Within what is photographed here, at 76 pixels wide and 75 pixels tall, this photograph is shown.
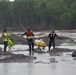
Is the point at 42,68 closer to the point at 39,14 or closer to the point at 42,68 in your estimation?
the point at 42,68

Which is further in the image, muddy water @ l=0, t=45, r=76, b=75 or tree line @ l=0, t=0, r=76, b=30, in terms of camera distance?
tree line @ l=0, t=0, r=76, b=30

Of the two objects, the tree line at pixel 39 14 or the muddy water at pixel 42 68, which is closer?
the muddy water at pixel 42 68

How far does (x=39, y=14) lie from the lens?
108062 mm

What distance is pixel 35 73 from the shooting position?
1345 centimetres

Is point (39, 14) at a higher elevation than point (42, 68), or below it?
higher

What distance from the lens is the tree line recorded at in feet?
337

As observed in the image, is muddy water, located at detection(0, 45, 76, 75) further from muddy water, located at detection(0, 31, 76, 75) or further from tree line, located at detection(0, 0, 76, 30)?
Result: tree line, located at detection(0, 0, 76, 30)

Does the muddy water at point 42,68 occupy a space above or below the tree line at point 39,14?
below

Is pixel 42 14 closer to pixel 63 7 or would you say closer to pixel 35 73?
pixel 63 7

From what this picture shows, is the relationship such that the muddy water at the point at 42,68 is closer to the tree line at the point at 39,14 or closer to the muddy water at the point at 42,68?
the muddy water at the point at 42,68

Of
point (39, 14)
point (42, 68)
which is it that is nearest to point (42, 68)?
point (42, 68)

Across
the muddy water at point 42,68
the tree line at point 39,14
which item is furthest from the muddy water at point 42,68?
the tree line at point 39,14

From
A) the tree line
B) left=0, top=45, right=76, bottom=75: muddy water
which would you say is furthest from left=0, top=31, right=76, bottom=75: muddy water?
the tree line

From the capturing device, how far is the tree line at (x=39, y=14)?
10269 centimetres
